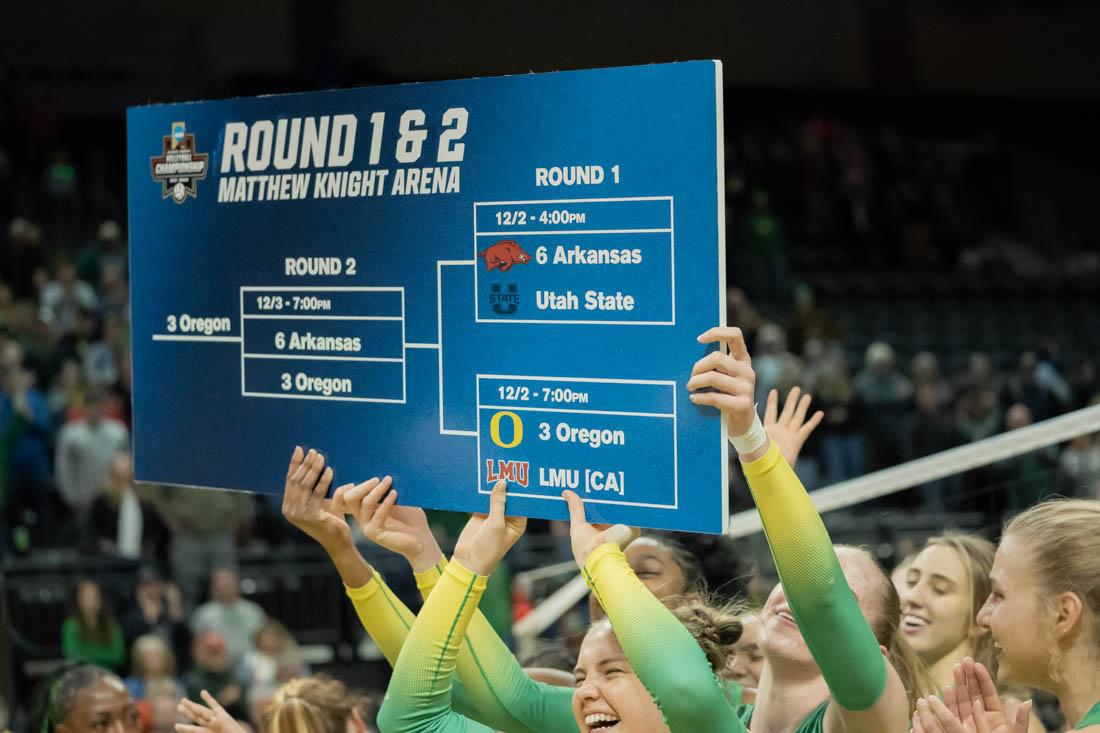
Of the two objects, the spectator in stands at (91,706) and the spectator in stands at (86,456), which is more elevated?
the spectator in stands at (86,456)

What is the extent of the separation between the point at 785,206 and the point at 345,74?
4.41 meters

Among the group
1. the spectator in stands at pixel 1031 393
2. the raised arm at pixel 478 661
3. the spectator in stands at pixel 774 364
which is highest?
the spectator in stands at pixel 774 364

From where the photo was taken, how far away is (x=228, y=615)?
25.0ft

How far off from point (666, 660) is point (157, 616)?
233 inches

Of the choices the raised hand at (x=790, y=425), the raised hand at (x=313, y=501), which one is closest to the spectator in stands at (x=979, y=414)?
the raised hand at (x=790, y=425)

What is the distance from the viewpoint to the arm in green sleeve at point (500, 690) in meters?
2.88

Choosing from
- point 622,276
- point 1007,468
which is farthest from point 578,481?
point 1007,468

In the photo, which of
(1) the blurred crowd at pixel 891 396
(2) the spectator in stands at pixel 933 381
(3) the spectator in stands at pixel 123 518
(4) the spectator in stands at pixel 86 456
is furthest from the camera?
(2) the spectator in stands at pixel 933 381

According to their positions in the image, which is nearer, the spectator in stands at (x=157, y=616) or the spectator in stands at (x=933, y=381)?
the spectator in stands at (x=157, y=616)

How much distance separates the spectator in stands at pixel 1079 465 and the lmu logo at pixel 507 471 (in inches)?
107

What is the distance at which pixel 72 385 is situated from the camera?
999 centimetres

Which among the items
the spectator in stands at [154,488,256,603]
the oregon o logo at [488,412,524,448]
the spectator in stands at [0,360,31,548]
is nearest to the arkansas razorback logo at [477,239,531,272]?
the oregon o logo at [488,412,524,448]

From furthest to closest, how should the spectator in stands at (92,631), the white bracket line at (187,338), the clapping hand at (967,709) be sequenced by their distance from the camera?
the spectator in stands at (92,631) < the white bracket line at (187,338) < the clapping hand at (967,709)

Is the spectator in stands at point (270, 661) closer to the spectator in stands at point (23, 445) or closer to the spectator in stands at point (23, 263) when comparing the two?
the spectator in stands at point (23, 445)
